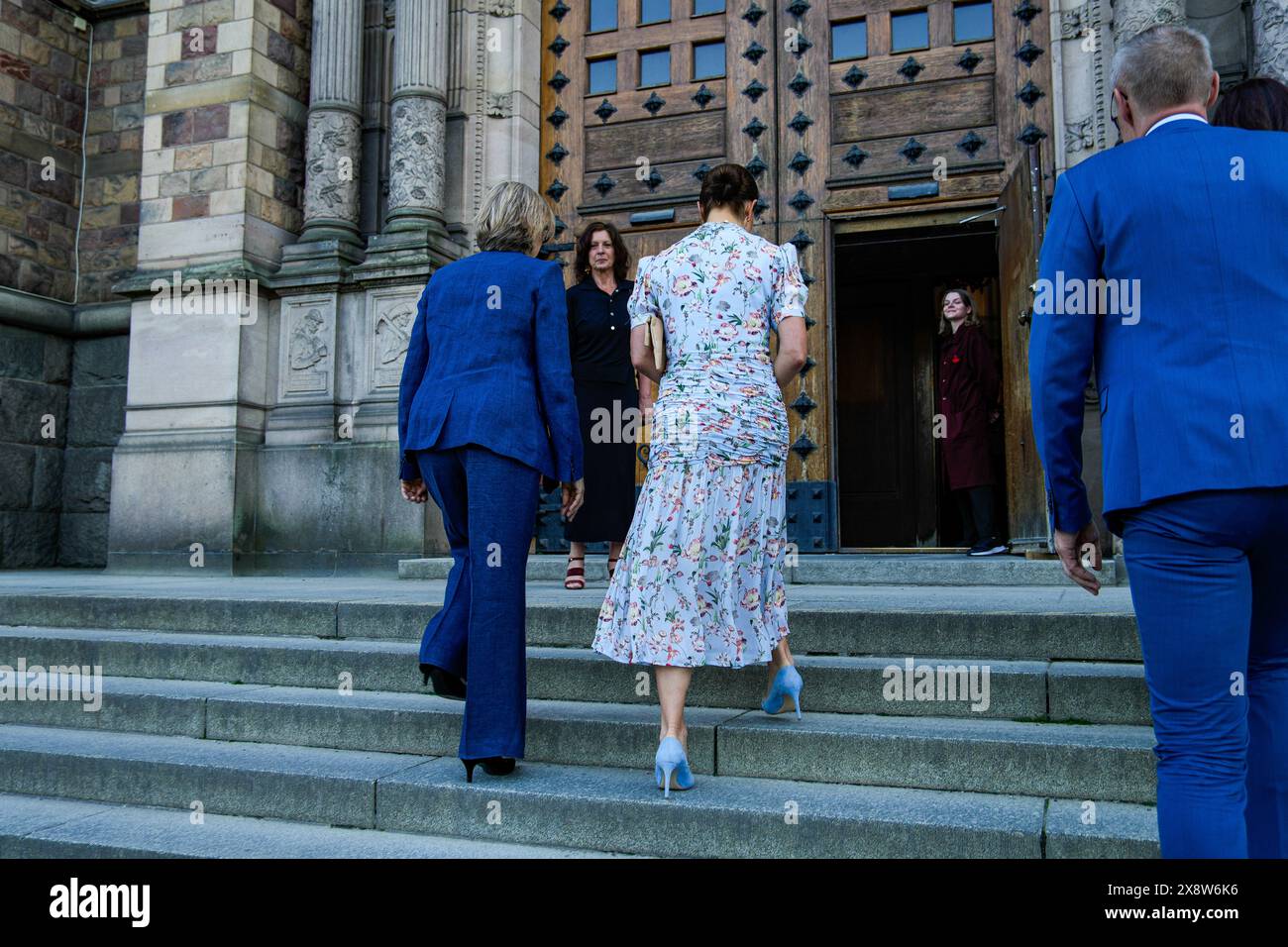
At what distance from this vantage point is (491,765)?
3377 mm

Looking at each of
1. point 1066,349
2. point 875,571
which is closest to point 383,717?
point 1066,349

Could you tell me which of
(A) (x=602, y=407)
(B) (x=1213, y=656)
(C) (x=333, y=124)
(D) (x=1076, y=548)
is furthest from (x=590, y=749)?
(C) (x=333, y=124)

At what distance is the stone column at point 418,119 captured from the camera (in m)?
8.06

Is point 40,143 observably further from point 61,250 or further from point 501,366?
point 501,366

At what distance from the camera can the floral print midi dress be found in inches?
128

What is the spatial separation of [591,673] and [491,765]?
0.72 metres

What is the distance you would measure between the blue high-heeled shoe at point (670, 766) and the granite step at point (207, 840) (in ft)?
0.84

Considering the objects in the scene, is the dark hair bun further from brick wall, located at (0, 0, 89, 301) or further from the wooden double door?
brick wall, located at (0, 0, 89, 301)

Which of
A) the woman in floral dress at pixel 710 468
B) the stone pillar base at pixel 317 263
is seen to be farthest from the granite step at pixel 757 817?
the stone pillar base at pixel 317 263

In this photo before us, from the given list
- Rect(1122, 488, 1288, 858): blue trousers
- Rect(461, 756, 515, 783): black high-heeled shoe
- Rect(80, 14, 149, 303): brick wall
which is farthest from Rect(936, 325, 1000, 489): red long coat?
Rect(80, 14, 149, 303): brick wall

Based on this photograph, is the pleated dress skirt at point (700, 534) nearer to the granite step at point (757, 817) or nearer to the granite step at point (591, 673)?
the granite step at point (757, 817)

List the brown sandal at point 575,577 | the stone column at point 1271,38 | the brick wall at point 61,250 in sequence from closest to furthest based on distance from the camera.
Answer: the brown sandal at point 575,577 → the stone column at point 1271,38 → the brick wall at point 61,250

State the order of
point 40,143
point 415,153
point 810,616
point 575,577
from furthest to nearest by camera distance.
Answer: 1. point 40,143
2. point 415,153
3. point 575,577
4. point 810,616
